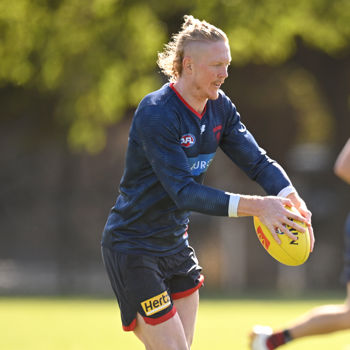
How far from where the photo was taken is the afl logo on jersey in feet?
17.1

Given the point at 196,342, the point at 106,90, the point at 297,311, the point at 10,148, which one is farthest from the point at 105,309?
the point at 10,148

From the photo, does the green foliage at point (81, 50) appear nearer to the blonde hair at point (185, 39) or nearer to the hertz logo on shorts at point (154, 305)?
the blonde hair at point (185, 39)

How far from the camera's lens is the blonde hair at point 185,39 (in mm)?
5238

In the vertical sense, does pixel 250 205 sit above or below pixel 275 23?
above

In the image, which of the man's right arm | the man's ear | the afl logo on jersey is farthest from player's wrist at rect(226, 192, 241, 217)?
the man's right arm

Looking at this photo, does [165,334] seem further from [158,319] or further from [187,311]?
[187,311]

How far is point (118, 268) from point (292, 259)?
1.03 metres

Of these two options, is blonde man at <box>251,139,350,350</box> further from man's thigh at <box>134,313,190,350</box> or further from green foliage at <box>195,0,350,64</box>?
green foliage at <box>195,0,350,64</box>

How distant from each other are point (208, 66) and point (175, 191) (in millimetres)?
748

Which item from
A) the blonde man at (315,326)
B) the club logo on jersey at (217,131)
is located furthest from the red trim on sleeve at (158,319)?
the blonde man at (315,326)

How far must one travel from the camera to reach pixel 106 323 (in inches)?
489

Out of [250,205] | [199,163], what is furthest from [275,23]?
[250,205]

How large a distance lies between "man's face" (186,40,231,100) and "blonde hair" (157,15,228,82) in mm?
43

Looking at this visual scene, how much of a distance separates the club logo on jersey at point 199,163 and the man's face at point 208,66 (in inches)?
14.9
